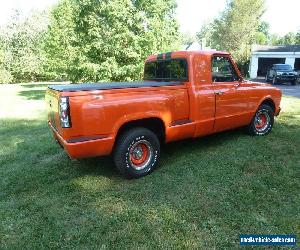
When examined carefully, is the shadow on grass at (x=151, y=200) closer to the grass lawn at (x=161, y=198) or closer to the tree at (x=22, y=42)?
the grass lawn at (x=161, y=198)

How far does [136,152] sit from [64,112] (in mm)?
1375

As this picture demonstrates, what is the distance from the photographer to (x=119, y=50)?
12352 mm

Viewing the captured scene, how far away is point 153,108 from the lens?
14.8 ft

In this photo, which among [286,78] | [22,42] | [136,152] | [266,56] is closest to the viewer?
[136,152]

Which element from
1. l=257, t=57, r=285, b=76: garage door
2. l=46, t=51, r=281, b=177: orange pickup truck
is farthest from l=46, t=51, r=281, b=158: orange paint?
l=257, t=57, r=285, b=76: garage door

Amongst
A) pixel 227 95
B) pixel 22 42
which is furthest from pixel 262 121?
pixel 22 42

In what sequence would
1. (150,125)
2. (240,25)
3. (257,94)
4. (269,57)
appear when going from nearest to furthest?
1. (150,125)
2. (257,94)
3. (269,57)
4. (240,25)

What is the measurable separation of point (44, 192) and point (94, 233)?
1421 mm

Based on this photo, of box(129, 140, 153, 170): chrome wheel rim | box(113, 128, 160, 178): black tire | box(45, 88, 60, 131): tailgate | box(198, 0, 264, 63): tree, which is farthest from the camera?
box(198, 0, 264, 63): tree

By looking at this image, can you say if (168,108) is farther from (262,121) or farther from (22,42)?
(22,42)

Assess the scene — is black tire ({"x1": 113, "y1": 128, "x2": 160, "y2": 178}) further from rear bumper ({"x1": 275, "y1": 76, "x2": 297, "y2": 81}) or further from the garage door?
the garage door

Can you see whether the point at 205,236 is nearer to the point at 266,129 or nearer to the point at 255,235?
the point at 255,235

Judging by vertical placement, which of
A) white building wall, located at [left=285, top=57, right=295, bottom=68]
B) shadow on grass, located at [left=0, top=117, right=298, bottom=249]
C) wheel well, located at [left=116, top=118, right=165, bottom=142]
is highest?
white building wall, located at [left=285, top=57, right=295, bottom=68]

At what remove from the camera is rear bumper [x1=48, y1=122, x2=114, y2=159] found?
4.00 m
